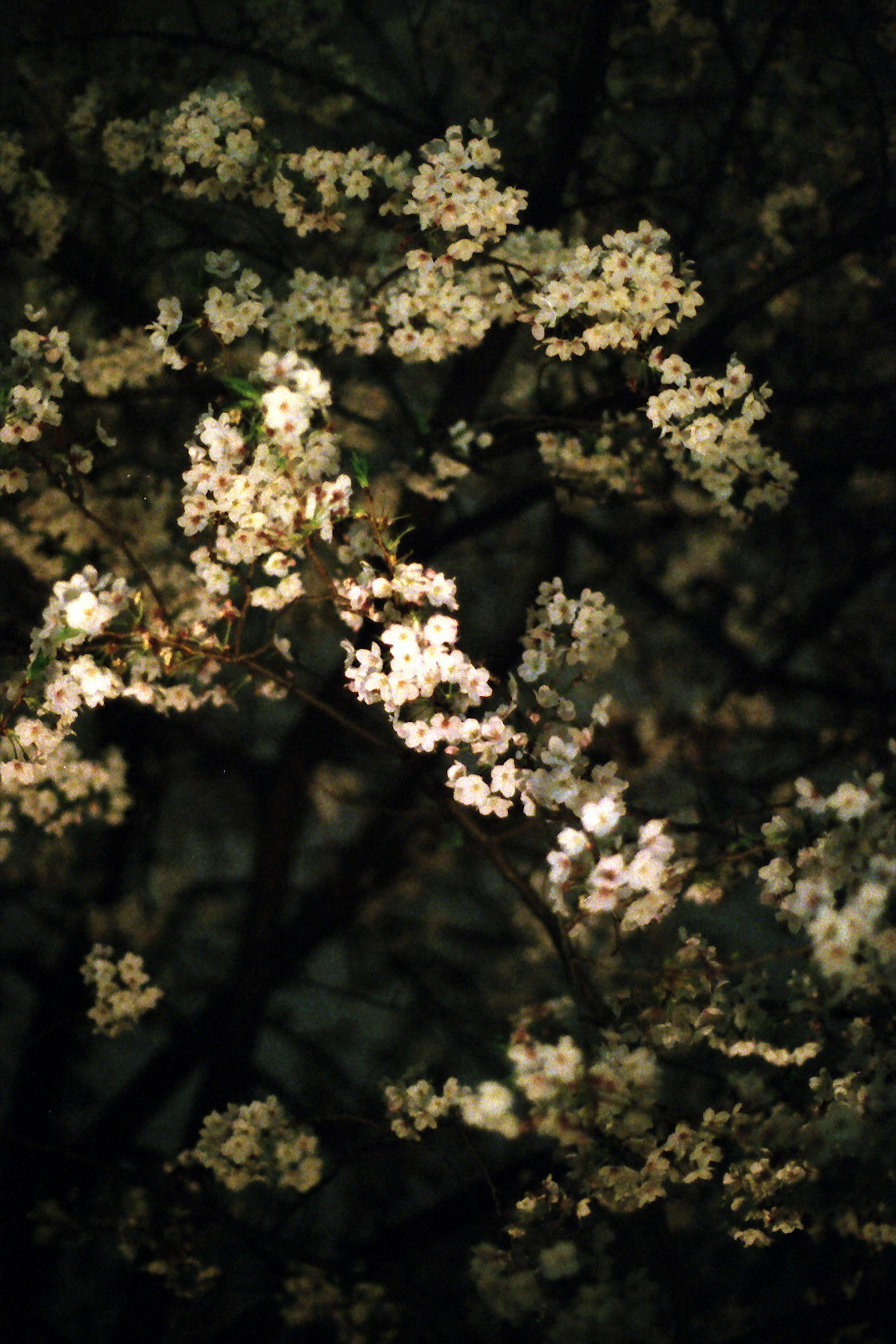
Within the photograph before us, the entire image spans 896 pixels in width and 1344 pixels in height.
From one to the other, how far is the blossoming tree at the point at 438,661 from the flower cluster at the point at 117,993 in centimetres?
2

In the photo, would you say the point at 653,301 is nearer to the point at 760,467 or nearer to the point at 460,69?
the point at 760,467

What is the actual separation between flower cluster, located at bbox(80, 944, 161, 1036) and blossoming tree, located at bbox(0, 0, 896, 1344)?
21mm

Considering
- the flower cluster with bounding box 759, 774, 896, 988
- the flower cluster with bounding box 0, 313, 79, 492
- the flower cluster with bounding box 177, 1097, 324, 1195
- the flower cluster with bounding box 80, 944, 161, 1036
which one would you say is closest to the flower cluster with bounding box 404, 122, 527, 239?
the flower cluster with bounding box 0, 313, 79, 492

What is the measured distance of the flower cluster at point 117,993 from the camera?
13.6 feet

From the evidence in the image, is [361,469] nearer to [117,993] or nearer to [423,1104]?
[423,1104]

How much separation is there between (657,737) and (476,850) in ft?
4.18

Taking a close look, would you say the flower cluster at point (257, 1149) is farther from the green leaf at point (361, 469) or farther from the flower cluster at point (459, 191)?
the flower cluster at point (459, 191)

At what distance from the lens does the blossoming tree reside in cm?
267

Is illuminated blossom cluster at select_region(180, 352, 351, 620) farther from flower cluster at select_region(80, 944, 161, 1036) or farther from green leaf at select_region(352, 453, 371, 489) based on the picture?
Answer: flower cluster at select_region(80, 944, 161, 1036)

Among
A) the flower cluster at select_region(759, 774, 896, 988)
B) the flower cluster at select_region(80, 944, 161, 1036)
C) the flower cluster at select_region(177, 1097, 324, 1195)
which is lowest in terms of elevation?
the flower cluster at select_region(759, 774, 896, 988)

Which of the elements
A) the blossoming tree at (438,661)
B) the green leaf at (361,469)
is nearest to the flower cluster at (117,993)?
the blossoming tree at (438,661)

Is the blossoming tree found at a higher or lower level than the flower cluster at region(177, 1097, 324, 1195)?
higher

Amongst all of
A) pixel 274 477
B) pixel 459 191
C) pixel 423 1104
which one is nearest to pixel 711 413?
pixel 459 191

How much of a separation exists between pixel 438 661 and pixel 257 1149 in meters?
2.22
